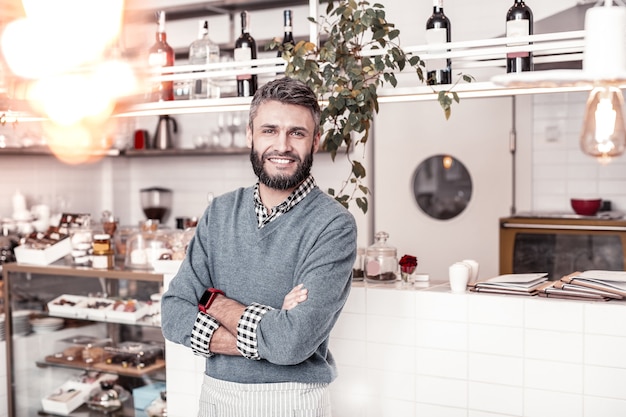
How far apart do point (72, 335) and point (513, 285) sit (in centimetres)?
223

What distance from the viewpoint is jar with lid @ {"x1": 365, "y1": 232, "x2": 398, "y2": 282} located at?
272 centimetres

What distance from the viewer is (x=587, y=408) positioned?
231cm

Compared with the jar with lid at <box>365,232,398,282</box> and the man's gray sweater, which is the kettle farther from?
the man's gray sweater

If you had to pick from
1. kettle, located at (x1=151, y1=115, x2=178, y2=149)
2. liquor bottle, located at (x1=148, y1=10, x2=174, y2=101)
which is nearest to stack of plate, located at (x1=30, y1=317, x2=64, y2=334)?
liquor bottle, located at (x1=148, y1=10, x2=174, y2=101)

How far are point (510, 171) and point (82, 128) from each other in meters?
2.95

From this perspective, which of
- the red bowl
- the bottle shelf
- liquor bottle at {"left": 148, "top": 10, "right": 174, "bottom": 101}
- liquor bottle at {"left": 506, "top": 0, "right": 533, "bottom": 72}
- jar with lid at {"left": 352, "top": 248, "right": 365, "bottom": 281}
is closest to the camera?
the bottle shelf

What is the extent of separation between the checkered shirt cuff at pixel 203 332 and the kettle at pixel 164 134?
3585 mm

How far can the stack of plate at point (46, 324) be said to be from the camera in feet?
11.9

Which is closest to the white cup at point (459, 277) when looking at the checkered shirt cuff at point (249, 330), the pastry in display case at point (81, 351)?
the checkered shirt cuff at point (249, 330)

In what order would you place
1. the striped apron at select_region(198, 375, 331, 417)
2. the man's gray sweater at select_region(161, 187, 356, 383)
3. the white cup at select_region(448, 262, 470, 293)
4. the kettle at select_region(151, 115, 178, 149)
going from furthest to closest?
the kettle at select_region(151, 115, 178, 149) < the white cup at select_region(448, 262, 470, 293) < the striped apron at select_region(198, 375, 331, 417) < the man's gray sweater at select_region(161, 187, 356, 383)

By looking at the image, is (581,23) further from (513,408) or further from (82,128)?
(82,128)

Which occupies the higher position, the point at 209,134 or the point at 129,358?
the point at 209,134

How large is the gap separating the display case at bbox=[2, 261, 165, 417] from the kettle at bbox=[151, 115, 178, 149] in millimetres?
1927

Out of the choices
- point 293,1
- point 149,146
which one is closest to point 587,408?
point 293,1
